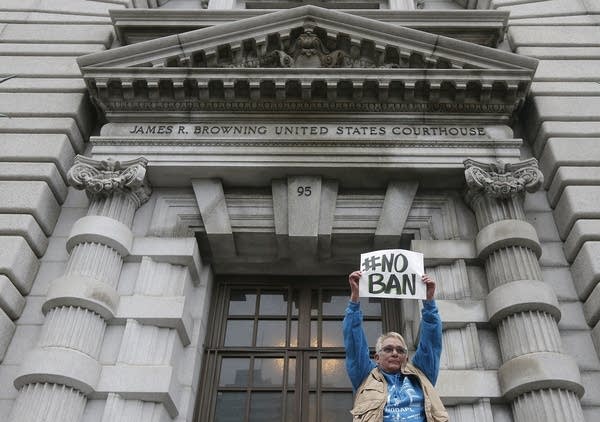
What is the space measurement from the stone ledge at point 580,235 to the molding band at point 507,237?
684 millimetres

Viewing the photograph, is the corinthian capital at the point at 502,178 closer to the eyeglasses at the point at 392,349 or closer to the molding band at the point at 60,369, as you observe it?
the eyeglasses at the point at 392,349

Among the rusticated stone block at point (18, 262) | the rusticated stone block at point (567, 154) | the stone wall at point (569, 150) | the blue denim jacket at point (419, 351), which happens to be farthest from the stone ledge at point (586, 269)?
the rusticated stone block at point (18, 262)

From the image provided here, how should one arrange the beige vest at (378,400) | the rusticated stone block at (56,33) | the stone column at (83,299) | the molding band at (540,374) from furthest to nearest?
the rusticated stone block at (56,33) → the stone column at (83,299) → the molding band at (540,374) → the beige vest at (378,400)

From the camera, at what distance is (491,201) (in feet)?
34.0

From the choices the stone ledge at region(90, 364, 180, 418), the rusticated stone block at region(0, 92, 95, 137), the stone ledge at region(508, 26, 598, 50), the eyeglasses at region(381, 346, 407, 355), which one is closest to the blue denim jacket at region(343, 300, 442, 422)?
the eyeglasses at region(381, 346, 407, 355)

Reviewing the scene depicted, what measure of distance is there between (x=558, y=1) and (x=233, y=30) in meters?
8.48

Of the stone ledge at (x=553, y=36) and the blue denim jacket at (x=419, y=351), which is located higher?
the stone ledge at (x=553, y=36)

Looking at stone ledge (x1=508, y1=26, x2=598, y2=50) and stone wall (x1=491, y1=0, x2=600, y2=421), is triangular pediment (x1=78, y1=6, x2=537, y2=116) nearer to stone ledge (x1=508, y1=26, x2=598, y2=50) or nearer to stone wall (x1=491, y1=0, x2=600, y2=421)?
stone wall (x1=491, y1=0, x2=600, y2=421)

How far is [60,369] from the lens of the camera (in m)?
8.33

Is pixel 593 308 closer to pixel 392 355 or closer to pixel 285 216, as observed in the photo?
pixel 392 355

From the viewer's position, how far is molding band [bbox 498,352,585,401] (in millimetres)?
8023

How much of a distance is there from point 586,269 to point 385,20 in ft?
24.2

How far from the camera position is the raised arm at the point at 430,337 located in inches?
235

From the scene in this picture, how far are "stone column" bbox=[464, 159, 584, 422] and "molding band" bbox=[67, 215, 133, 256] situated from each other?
6225 millimetres
